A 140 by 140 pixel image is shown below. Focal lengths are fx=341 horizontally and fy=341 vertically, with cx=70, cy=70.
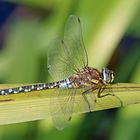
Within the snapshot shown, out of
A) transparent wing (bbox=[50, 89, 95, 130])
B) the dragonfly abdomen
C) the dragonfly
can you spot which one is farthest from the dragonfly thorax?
transparent wing (bbox=[50, 89, 95, 130])

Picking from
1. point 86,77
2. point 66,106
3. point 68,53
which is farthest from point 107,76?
point 66,106

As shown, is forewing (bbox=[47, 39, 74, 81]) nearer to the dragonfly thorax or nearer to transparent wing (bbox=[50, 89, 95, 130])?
the dragonfly thorax

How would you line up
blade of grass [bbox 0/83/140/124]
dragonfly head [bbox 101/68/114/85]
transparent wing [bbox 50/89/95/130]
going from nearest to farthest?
blade of grass [bbox 0/83/140/124]
transparent wing [bbox 50/89/95/130]
dragonfly head [bbox 101/68/114/85]

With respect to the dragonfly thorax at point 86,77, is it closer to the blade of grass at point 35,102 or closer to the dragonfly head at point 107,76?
the dragonfly head at point 107,76

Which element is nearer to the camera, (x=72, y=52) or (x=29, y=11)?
(x=72, y=52)

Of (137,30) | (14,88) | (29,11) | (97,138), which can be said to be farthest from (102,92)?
(29,11)

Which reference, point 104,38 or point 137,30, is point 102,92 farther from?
point 137,30

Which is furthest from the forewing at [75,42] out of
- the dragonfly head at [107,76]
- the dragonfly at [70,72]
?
the dragonfly head at [107,76]

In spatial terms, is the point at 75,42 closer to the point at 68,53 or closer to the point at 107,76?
the point at 68,53
